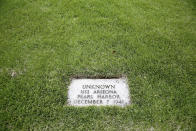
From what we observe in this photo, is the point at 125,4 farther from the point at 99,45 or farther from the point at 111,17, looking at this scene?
the point at 99,45

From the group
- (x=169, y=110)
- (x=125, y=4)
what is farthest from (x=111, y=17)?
(x=169, y=110)

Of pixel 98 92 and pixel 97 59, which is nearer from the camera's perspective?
pixel 98 92

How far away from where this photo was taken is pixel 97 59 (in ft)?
12.7

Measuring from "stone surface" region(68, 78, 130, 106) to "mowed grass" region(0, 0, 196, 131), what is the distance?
0.40ft

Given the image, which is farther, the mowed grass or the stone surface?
the stone surface

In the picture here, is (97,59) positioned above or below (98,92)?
above

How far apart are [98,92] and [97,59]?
81 cm

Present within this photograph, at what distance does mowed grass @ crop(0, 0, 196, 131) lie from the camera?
305 centimetres

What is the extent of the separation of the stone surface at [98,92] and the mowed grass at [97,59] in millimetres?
122

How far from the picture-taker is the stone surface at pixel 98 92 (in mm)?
3242

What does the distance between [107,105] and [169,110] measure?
3.57ft

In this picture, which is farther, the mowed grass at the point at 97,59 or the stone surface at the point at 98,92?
the stone surface at the point at 98,92

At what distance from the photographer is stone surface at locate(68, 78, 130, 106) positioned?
3242 millimetres

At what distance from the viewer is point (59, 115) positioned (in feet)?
10.0
